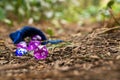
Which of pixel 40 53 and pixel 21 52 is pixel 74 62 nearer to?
pixel 40 53

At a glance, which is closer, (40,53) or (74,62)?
(74,62)

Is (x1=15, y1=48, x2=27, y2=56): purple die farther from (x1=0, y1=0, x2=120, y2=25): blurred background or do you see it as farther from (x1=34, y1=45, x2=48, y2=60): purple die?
(x1=0, y1=0, x2=120, y2=25): blurred background

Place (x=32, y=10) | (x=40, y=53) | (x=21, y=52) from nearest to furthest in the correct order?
(x=40, y=53) → (x=21, y=52) → (x=32, y=10)

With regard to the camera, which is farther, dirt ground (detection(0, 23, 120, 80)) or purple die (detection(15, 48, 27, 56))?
purple die (detection(15, 48, 27, 56))

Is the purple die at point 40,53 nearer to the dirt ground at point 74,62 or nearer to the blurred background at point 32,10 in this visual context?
the dirt ground at point 74,62

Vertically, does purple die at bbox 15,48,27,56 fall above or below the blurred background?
below

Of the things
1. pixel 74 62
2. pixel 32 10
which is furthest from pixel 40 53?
pixel 32 10

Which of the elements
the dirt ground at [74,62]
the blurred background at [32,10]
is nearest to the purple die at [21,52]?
the dirt ground at [74,62]

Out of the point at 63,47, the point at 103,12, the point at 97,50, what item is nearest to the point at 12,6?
the point at 103,12

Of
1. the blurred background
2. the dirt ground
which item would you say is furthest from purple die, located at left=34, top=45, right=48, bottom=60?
the blurred background

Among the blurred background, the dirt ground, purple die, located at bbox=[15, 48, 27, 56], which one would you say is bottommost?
the dirt ground
